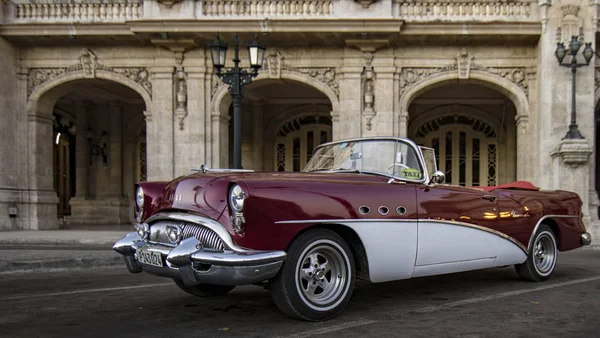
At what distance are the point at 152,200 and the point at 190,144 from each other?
11061mm

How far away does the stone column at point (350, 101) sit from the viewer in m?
15.4

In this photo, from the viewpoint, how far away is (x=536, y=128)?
50.4 ft

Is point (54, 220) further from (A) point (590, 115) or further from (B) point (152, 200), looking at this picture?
(A) point (590, 115)

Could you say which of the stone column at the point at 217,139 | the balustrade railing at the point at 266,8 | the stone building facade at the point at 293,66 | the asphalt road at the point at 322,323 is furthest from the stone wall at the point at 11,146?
the asphalt road at the point at 322,323

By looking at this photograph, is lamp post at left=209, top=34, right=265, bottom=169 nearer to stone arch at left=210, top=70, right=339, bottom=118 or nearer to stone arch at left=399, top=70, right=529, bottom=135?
stone arch at left=210, top=70, right=339, bottom=118

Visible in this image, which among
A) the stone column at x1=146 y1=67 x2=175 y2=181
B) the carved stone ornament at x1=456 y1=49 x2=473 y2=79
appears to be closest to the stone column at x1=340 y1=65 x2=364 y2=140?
the carved stone ornament at x1=456 y1=49 x2=473 y2=79

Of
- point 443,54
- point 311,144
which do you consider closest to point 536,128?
point 443,54

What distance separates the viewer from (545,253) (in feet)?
21.0

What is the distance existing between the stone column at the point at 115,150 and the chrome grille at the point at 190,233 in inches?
691

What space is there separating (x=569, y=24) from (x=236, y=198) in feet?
42.8

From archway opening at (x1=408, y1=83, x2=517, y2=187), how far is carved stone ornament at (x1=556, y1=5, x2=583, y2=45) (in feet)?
19.4

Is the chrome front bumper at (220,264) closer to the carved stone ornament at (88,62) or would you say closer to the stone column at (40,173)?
the carved stone ornament at (88,62)

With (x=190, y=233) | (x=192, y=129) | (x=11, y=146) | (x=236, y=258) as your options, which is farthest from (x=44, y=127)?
(x=236, y=258)

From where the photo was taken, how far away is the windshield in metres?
5.14
